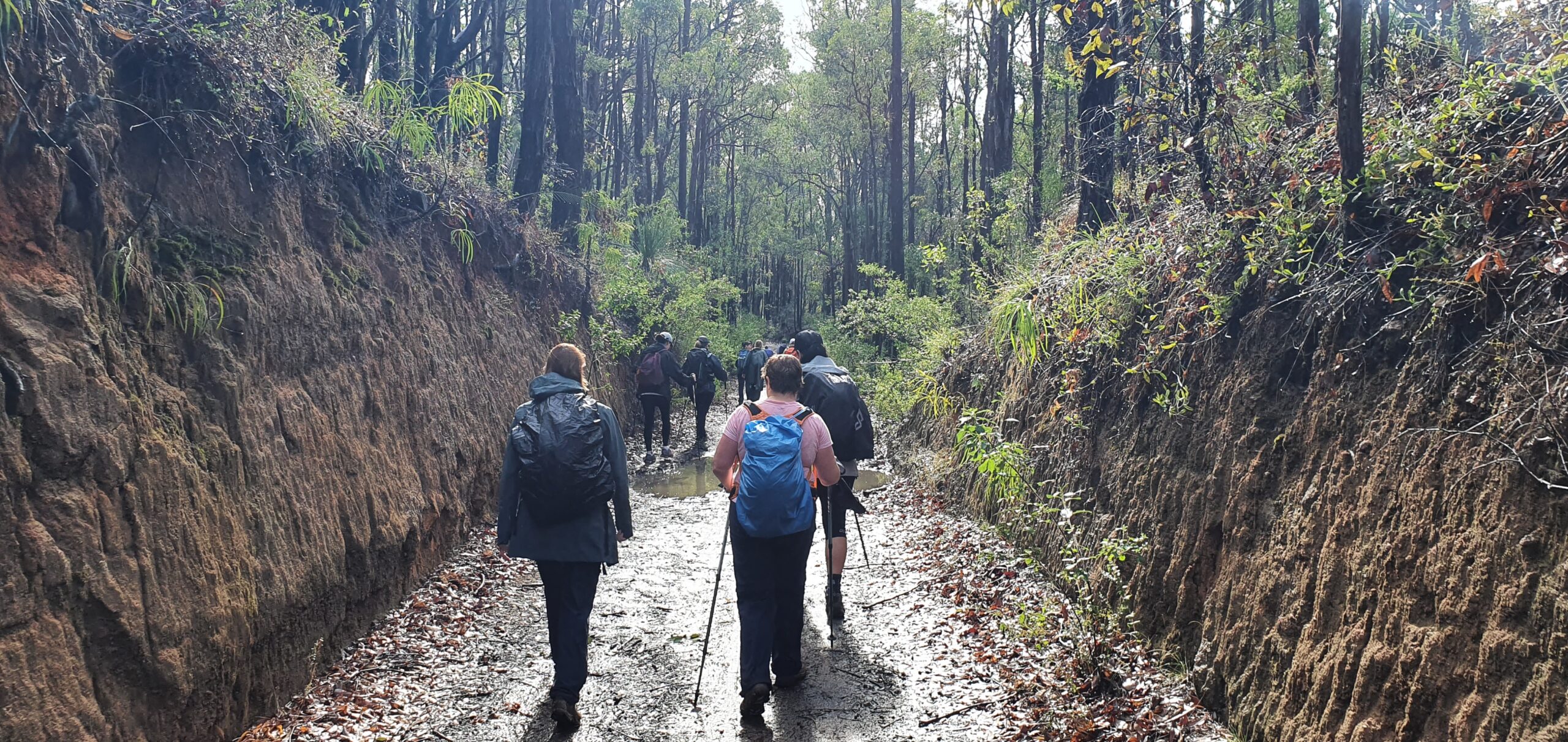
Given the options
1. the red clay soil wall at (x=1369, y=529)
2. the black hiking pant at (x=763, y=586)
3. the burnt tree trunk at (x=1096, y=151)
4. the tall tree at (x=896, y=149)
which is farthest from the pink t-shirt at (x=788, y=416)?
the tall tree at (x=896, y=149)

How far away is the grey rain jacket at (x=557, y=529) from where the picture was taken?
5328mm

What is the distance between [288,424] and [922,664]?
183 inches

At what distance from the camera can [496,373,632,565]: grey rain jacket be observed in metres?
5.33

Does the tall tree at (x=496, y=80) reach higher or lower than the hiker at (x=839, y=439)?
higher

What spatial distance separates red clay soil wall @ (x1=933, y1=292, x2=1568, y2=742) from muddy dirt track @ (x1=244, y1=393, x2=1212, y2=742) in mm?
810

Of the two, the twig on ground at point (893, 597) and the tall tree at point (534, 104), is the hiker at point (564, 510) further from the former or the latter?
the tall tree at point (534, 104)

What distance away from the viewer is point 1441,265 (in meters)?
4.12

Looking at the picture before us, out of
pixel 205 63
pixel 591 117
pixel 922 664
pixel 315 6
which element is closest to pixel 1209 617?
pixel 922 664

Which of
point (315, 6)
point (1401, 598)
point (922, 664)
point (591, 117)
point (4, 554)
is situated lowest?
point (922, 664)

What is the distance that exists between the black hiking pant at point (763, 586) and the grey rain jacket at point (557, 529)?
0.73 m

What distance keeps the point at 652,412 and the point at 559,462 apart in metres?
10.4

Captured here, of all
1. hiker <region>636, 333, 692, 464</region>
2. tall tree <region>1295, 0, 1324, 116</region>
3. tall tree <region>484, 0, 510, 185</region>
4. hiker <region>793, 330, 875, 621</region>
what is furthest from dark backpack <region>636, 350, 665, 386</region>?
tall tree <region>1295, 0, 1324, 116</region>

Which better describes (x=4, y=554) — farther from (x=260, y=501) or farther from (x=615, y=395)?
(x=615, y=395)

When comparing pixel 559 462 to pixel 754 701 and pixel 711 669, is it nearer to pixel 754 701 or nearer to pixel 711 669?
pixel 754 701
